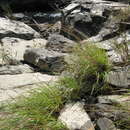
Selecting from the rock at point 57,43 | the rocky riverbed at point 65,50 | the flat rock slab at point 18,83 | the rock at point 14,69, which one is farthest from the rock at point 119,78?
the rock at point 57,43

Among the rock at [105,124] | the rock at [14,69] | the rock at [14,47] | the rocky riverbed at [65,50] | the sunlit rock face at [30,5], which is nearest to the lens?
the rock at [105,124]

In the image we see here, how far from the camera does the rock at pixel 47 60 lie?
4887 mm

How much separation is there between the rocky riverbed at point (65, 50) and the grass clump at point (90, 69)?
0.43 feet

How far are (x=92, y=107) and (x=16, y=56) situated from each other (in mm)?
2567

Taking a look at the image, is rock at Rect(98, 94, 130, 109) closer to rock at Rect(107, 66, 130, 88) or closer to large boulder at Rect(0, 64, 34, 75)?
rock at Rect(107, 66, 130, 88)

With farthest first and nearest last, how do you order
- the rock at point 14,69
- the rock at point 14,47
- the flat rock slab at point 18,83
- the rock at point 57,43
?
the rock at point 57,43 < the rock at point 14,47 < the rock at point 14,69 < the flat rock slab at point 18,83

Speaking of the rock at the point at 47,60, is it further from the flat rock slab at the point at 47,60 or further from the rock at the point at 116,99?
the rock at the point at 116,99

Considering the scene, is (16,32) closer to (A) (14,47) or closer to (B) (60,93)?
(A) (14,47)

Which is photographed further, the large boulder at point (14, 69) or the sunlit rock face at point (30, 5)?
the sunlit rock face at point (30, 5)

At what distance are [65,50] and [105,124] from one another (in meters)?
2.44

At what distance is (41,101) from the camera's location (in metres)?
3.49

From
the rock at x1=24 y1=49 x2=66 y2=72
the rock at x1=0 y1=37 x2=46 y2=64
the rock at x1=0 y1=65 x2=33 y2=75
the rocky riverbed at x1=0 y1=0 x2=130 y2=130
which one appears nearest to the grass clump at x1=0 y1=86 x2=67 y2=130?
the rocky riverbed at x1=0 y1=0 x2=130 y2=130

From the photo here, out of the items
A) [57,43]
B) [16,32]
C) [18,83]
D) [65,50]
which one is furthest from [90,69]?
[16,32]

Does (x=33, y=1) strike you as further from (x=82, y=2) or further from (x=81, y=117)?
(x=81, y=117)
